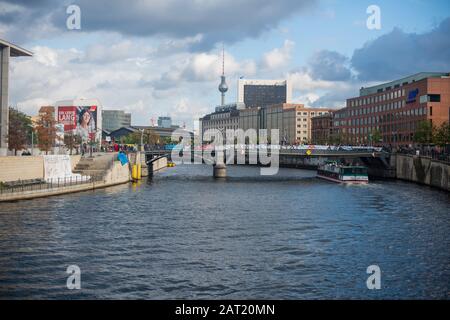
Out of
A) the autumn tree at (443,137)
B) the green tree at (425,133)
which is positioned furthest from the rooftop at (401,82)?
the autumn tree at (443,137)

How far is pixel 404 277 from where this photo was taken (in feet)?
104

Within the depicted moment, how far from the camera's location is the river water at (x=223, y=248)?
95.7ft

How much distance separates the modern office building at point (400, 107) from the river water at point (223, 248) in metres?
82.2

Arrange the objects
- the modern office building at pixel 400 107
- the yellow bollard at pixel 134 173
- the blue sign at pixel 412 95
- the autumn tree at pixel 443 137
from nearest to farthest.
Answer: the yellow bollard at pixel 134 173
the autumn tree at pixel 443 137
the modern office building at pixel 400 107
the blue sign at pixel 412 95

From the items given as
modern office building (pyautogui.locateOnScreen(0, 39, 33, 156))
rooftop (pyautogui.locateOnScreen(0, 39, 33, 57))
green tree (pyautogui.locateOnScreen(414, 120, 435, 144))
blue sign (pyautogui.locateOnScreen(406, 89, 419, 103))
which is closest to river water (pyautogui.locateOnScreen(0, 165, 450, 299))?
modern office building (pyautogui.locateOnScreen(0, 39, 33, 156))

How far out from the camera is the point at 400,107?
163500mm

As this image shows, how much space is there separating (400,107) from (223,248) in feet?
447

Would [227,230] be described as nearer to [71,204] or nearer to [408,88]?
[71,204]

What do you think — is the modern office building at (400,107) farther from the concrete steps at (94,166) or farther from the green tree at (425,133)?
the concrete steps at (94,166)

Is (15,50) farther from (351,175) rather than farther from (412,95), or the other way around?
(412,95)

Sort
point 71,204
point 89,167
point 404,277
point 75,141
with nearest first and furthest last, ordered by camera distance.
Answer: point 404,277
point 71,204
point 89,167
point 75,141

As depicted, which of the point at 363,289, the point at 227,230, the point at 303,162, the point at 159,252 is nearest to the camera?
the point at 363,289

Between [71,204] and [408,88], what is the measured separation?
393 ft
